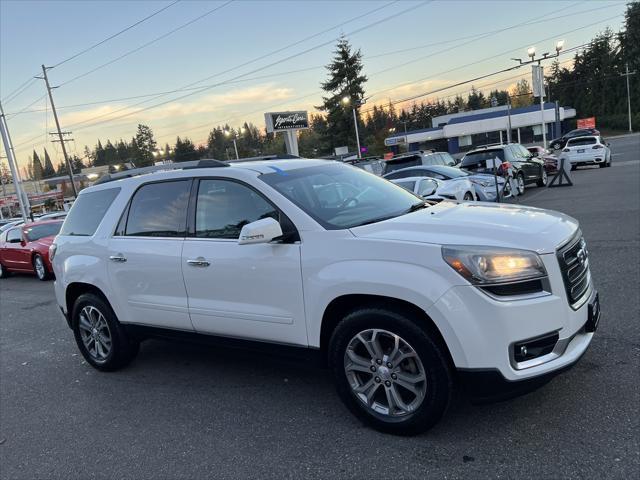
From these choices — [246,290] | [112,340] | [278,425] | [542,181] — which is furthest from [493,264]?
[542,181]

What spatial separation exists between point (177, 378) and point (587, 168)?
24.3m

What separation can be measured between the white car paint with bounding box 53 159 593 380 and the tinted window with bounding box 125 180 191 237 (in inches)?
3.2

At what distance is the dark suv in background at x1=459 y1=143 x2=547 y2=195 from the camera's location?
55.0ft

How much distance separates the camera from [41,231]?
44.0ft

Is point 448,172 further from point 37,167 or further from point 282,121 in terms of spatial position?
point 37,167

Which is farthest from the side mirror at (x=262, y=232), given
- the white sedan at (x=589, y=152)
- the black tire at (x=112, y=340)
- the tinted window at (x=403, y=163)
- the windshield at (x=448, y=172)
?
the white sedan at (x=589, y=152)

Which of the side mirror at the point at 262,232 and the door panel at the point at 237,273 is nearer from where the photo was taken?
the side mirror at the point at 262,232

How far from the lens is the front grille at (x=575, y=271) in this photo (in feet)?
9.99

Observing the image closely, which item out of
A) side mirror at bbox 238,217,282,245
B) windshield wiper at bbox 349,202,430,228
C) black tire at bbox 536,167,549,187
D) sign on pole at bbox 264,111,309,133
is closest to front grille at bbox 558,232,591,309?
windshield wiper at bbox 349,202,430,228

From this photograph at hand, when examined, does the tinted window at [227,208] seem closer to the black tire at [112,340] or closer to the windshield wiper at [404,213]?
the windshield wiper at [404,213]

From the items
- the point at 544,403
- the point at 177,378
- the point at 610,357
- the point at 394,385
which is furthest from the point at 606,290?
the point at 177,378

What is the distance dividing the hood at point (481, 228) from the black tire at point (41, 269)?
11.6 metres

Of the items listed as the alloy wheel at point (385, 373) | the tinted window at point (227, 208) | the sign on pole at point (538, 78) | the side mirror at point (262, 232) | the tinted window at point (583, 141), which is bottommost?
the tinted window at point (583, 141)

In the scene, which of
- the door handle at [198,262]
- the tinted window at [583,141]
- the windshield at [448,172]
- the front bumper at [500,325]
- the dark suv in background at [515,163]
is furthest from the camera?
the tinted window at [583,141]
